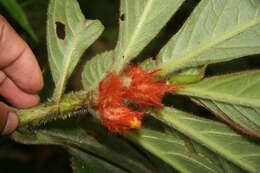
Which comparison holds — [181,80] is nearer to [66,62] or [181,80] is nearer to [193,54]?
[193,54]

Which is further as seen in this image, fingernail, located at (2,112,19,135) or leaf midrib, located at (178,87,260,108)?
fingernail, located at (2,112,19,135)

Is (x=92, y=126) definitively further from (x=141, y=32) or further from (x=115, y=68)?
(x=141, y=32)

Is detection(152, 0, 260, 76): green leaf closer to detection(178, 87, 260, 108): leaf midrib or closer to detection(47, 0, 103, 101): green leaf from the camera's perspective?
detection(178, 87, 260, 108): leaf midrib

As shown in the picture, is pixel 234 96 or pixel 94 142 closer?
pixel 234 96

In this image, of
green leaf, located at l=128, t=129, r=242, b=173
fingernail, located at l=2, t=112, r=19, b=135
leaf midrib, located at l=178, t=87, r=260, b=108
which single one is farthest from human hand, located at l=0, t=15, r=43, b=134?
leaf midrib, located at l=178, t=87, r=260, b=108

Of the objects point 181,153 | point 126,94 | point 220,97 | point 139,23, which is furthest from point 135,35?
point 181,153

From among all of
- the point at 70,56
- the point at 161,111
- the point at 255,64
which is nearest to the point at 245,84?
the point at 161,111

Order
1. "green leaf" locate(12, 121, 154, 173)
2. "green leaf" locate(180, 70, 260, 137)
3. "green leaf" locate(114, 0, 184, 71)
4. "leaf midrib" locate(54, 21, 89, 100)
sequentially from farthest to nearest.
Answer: "green leaf" locate(12, 121, 154, 173) < "leaf midrib" locate(54, 21, 89, 100) < "green leaf" locate(114, 0, 184, 71) < "green leaf" locate(180, 70, 260, 137)
